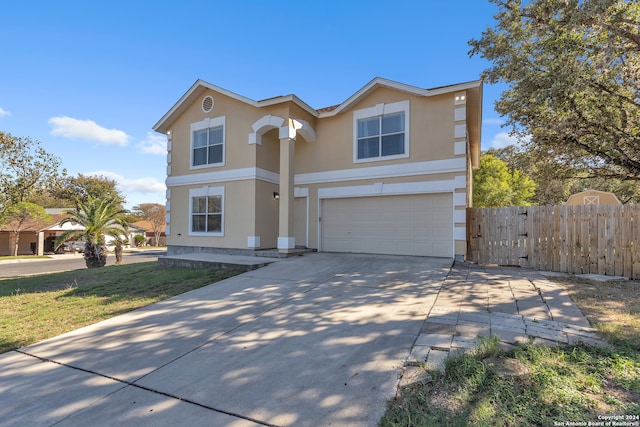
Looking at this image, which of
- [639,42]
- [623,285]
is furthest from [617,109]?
[623,285]

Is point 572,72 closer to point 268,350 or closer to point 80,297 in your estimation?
point 268,350

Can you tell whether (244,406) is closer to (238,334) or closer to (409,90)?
(238,334)

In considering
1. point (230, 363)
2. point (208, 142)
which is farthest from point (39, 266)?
point (230, 363)

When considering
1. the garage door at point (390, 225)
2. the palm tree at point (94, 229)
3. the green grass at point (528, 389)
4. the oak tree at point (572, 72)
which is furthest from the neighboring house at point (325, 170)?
the green grass at point (528, 389)

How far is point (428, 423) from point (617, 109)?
40.7 feet

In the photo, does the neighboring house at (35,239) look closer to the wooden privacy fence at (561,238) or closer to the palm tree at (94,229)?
the palm tree at (94,229)

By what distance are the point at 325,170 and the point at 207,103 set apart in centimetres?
564

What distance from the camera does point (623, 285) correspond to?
697 cm

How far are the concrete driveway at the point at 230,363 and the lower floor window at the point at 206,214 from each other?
6134 mm

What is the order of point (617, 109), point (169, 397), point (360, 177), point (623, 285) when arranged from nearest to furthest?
point (169, 397), point (623, 285), point (617, 109), point (360, 177)

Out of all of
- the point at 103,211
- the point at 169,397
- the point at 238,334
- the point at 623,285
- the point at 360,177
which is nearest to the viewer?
the point at 169,397

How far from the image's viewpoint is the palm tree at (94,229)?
1337 centimetres

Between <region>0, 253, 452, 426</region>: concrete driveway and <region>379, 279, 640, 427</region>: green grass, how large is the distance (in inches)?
13.8

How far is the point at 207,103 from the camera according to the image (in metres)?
12.9
